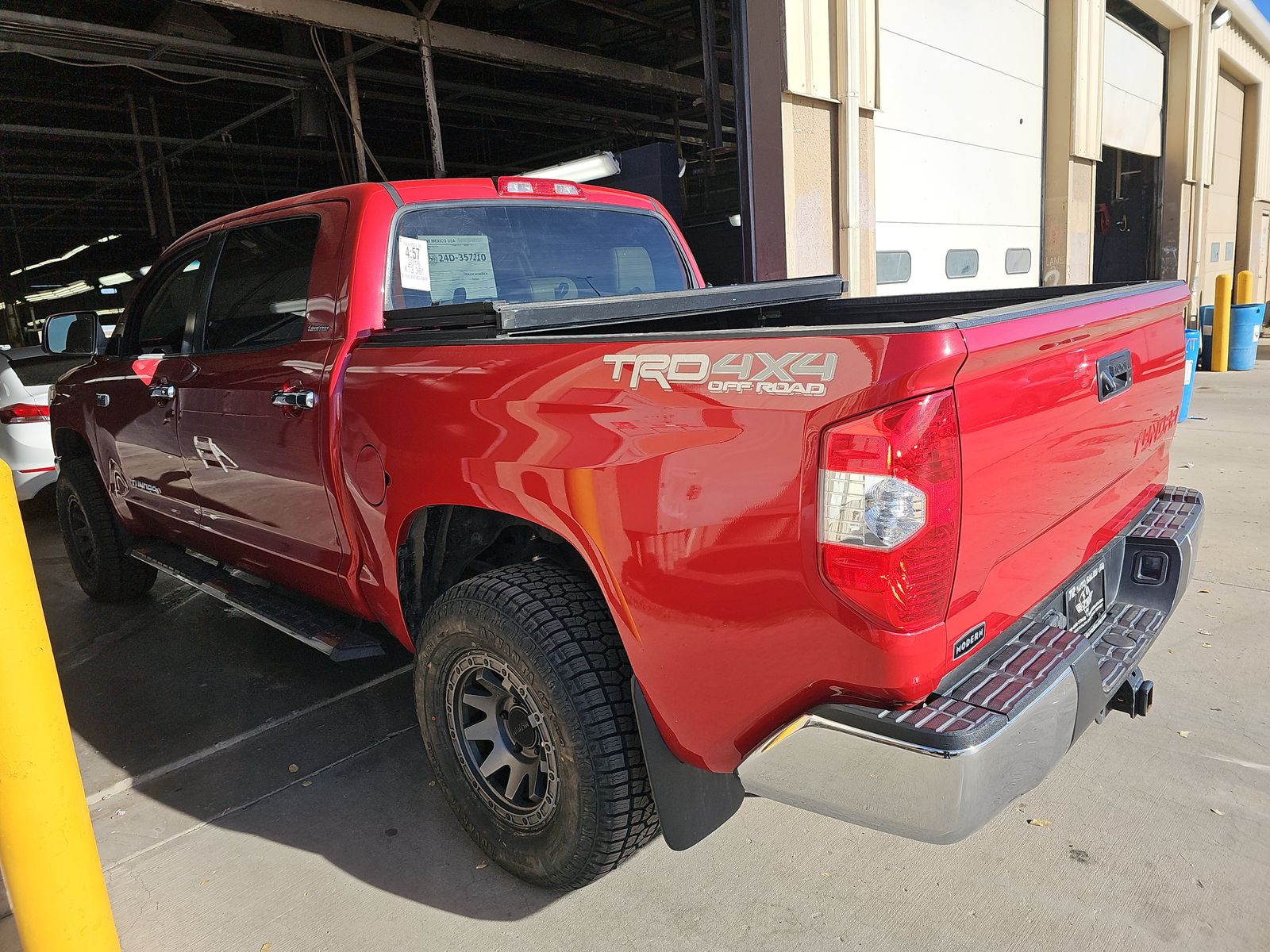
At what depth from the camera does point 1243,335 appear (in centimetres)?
1222

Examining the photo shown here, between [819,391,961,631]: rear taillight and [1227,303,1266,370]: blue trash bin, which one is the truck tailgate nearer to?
[819,391,961,631]: rear taillight

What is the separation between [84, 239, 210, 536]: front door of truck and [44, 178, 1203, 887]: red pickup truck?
8.2 inches

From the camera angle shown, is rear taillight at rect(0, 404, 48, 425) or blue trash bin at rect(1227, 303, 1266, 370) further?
blue trash bin at rect(1227, 303, 1266, 370)

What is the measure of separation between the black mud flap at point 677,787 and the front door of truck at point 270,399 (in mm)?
1460

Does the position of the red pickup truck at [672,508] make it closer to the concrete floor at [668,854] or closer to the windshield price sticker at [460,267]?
the windshield price sticker at [460,267]

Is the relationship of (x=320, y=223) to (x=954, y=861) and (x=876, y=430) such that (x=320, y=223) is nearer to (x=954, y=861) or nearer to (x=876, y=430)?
(x=876, y=430)

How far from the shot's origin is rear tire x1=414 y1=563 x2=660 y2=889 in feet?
7.06

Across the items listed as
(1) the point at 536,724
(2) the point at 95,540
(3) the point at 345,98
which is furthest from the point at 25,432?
(1) the point at 536,724

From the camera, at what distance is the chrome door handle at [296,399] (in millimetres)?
2920

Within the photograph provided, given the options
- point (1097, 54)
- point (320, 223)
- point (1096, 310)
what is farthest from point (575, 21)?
point (1096, 310)

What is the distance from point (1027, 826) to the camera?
2.60 metres

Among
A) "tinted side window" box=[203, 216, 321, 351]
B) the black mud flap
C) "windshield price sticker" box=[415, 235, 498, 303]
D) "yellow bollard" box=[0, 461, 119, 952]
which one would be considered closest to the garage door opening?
"windshield price sticker" box=[415, 235, 498, 303]

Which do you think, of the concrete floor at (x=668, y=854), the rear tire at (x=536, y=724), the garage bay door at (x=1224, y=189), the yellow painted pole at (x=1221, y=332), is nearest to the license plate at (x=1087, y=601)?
the concrete floor at (x=668, y=854)

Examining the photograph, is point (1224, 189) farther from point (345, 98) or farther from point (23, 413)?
point (23, 413)
